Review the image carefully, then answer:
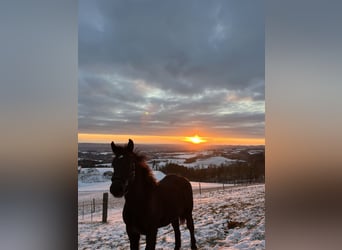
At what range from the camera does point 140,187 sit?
1.20 m

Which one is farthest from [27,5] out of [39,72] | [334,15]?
[334,15]

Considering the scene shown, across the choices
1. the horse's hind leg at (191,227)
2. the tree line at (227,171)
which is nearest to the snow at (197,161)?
the tree line at (227,171)

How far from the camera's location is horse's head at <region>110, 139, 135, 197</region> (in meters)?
1.15

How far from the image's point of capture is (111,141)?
4.00 feet

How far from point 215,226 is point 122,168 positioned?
0.45m

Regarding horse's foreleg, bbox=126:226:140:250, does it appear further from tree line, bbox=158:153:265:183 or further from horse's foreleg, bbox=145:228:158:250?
tree line, bbox=158:153:265:183

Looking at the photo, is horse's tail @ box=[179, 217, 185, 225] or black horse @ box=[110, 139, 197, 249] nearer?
black horse @ box=[110, 139, 197, 249]

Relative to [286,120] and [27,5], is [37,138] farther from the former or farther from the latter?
[286,120]

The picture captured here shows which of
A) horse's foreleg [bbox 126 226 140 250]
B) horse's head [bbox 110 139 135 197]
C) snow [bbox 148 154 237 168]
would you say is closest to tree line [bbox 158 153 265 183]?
snow [bbox 148 154 237 168]

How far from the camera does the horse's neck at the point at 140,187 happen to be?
1190mm

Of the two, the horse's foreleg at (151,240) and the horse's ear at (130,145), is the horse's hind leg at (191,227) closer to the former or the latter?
the horse's foreleg at (151,240)

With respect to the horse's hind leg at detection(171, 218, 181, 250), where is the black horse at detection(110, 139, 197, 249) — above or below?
above

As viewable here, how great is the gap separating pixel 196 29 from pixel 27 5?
632mm

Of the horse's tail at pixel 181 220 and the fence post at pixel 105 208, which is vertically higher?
the fence post at pixel 105 208
